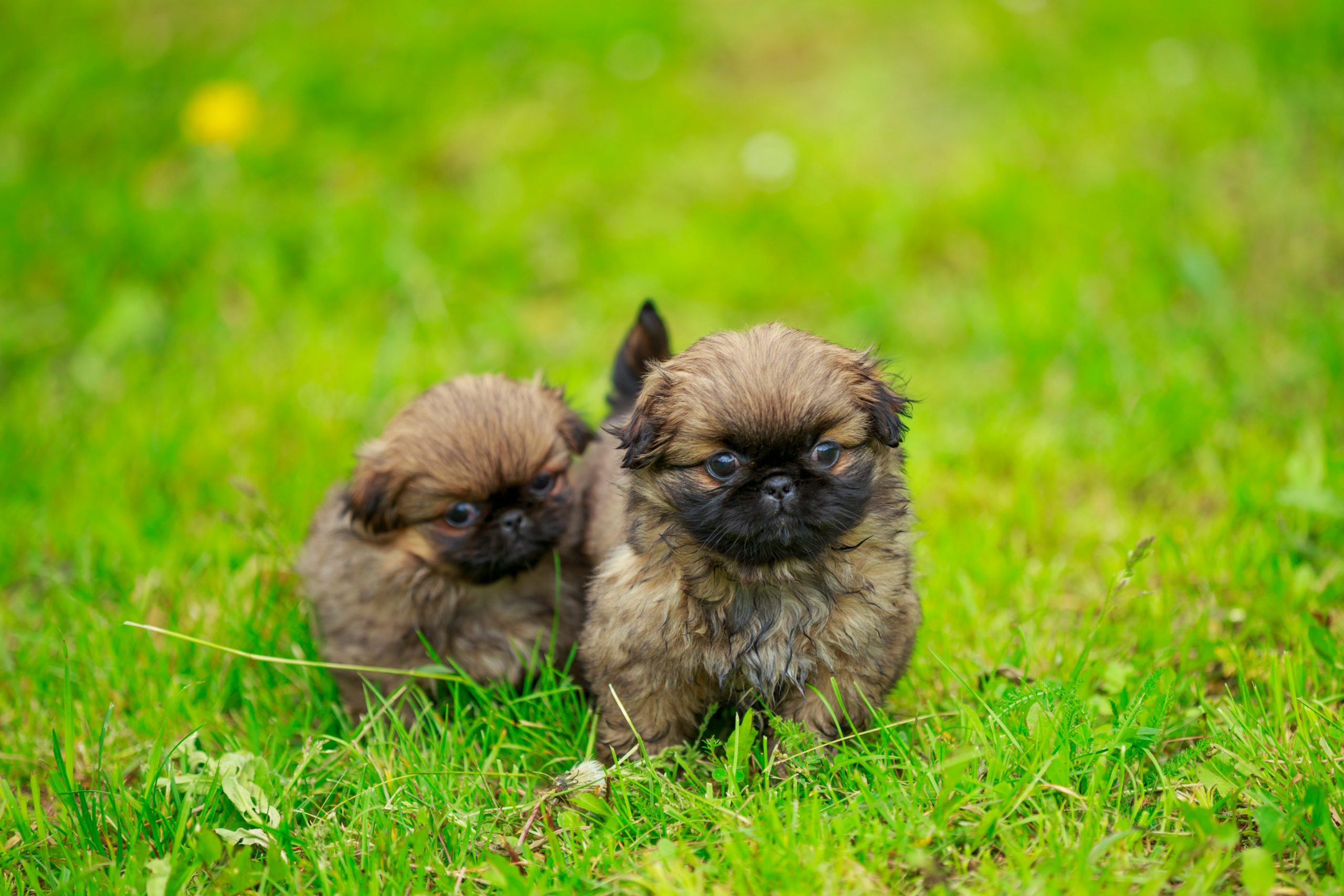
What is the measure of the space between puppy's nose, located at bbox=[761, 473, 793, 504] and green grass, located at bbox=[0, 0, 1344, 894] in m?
0.69

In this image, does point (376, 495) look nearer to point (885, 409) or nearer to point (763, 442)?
point (763, 442)

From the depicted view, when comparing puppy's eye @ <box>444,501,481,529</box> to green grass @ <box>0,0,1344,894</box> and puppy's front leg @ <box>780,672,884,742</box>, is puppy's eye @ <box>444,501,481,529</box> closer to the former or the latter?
green grass @ <box>0,0,1344,894</box>

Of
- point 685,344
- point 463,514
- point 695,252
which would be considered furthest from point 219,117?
point 463,514

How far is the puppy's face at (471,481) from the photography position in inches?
127

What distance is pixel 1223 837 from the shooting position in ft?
7.67

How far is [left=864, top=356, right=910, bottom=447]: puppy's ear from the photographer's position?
270 centimetres

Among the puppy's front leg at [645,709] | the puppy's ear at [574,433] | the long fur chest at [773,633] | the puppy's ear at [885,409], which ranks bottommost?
the puppy's front leg at [645,709]

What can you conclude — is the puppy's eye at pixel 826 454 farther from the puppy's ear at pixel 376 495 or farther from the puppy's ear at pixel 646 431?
the puppy's ear at pixel 376 495

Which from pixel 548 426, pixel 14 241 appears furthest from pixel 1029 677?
pixel 14 241

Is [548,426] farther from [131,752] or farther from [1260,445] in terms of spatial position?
[1260,445]

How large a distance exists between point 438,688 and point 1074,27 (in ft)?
19.2

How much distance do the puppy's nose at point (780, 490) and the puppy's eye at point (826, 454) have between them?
0.12 meters

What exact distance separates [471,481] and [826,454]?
45.3 inches

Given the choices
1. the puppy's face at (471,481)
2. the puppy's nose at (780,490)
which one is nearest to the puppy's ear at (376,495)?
the puppy's face at (471,481)
